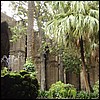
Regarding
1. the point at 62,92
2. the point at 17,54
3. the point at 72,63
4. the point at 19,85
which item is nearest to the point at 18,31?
the point at 17,54

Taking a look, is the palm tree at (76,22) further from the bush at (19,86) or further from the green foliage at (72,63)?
the green foliage at (72,63)

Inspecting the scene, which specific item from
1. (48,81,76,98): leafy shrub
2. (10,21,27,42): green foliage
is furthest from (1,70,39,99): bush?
(10,21,27,42): green foliage

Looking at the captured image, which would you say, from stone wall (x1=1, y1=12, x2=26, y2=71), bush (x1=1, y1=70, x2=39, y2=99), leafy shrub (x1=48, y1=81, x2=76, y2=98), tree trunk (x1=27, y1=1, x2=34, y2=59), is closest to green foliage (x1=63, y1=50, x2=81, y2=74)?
stone wall (x1=1, y1=12, x2=26, y2=71)

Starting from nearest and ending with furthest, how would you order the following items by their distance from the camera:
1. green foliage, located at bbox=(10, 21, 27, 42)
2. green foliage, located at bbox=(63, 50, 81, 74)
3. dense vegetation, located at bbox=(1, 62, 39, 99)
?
dense vegetation, located at bbox=(1, 62, 39, 99) → green foliage, located at bbox=(10, 21, 27, 42) → green foliage, located at bbox=(63, 50, 81, 74)

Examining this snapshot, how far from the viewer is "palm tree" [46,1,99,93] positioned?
9.25 m

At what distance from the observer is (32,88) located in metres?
7.32

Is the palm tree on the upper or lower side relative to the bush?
upper

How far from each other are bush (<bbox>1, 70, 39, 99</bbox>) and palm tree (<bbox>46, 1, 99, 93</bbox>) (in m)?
2.81

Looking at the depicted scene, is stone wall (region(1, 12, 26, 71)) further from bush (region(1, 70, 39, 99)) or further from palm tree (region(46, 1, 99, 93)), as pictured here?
bush (region(1, 70, 39, 99))

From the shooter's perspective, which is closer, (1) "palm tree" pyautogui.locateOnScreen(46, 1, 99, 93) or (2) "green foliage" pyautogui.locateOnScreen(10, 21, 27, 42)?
(1) "palm tree" pyautogui.locateOnScreen(46, 1, 99, 93)

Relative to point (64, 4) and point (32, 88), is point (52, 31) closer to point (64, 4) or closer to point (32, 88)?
point (64, 4)

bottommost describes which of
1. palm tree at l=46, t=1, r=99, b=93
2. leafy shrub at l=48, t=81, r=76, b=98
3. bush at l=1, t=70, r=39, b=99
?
leafy shrub at l=48, t=81, r=76, b=98

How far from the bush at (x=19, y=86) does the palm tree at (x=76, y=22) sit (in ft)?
9.24

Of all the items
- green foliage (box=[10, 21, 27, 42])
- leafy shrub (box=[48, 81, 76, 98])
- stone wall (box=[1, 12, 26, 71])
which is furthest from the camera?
stone wall (box=[1, 12, 26, 71])
